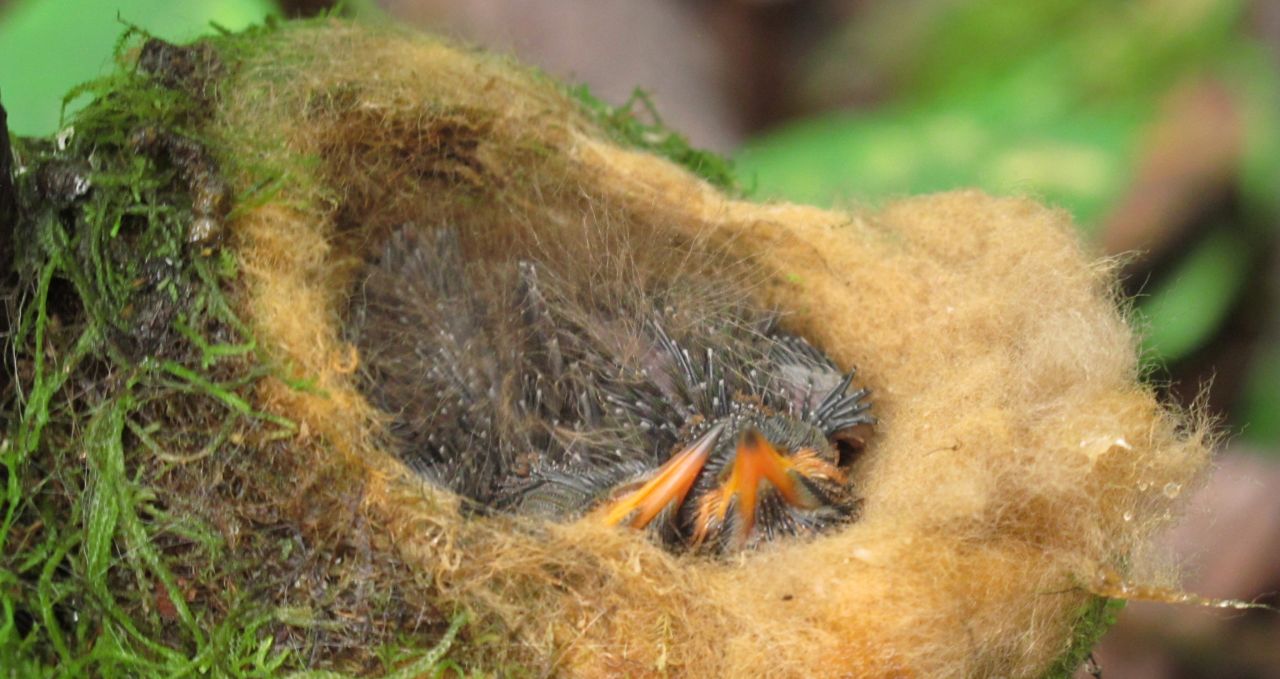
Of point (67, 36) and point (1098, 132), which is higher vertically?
point (67, 36)

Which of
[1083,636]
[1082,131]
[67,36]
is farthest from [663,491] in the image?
[1082,131]

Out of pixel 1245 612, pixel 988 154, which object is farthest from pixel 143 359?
pixel 1245 612

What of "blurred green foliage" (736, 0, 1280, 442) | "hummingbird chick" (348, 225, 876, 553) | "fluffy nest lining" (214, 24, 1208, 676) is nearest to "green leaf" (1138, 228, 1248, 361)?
"blurred green foliage" (736, 0, 1280, 442)

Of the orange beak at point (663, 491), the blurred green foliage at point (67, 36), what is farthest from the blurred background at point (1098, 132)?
the orange beak at point (663, 491)

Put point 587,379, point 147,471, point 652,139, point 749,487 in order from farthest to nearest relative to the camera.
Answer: point 652,139 → point 587,379 → point 749,487 → point 147,471

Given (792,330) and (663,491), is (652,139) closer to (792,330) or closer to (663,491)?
(792,330)

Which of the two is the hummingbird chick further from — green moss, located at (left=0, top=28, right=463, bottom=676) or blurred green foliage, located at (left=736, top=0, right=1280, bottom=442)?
blurred green foliage, located at (left=736, top=0, right=1280, bottom=442)
